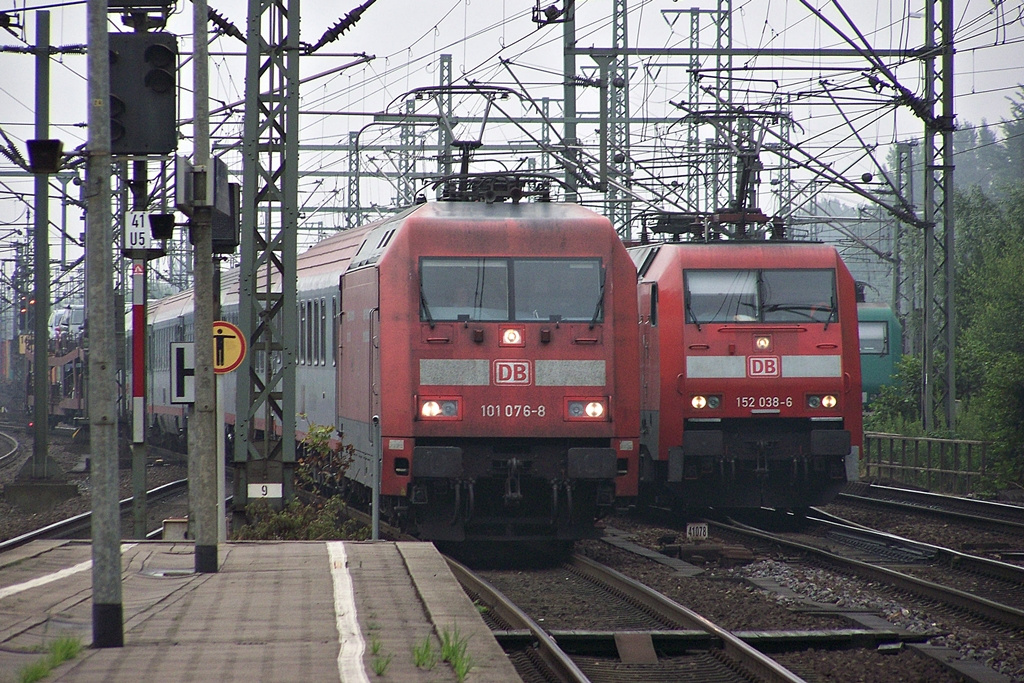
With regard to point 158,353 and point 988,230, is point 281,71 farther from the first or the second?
point 988,230

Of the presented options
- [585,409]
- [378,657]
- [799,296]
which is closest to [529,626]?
[378,657]

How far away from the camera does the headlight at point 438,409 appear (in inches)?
504

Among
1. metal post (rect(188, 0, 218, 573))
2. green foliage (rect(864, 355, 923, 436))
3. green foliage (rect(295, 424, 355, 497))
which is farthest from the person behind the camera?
green foliage (rect(864, 355, 923, 436))

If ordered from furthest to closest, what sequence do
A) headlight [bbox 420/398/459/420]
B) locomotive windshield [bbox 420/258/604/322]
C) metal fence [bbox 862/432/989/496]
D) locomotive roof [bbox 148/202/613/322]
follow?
1. metal fence [bbox 862/432/989/496]
2. locomotive roof [bbox 148/202/613/322]
3. locomotive windshield [bbox 420/258/604/322]
4. headlight [bbox 420/398/459/420]

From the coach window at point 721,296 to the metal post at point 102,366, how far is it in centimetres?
994

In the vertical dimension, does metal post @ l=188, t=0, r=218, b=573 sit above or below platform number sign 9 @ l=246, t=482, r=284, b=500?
above

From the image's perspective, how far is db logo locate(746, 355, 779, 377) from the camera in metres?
15.8

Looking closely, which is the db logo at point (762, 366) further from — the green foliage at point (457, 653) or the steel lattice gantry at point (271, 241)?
the green foliage at point (457, 653)

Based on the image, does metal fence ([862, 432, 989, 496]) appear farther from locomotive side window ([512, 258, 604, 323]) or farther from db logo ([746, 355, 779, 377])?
locomotive side window ([512, 258, 604, 323])

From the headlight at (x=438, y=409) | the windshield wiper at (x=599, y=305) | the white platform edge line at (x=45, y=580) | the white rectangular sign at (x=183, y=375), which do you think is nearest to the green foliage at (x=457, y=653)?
the white platform edge line at (x=45, y=580)

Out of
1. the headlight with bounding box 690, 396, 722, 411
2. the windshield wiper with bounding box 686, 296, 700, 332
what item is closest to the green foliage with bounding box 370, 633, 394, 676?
the headlight with bounding box 690, 396, 722, 411

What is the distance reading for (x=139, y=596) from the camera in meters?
8.31

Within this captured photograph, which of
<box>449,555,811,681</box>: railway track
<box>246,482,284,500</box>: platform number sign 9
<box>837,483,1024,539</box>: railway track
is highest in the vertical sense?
<box>246,482,284,500</box>: platform number sign 9

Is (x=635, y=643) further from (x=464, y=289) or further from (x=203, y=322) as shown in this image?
(x=464, y=289)
